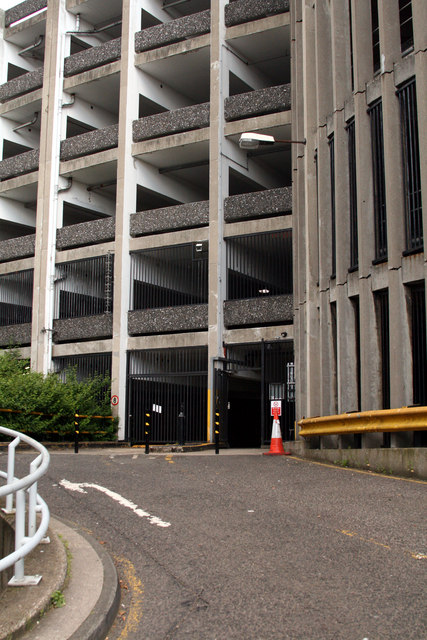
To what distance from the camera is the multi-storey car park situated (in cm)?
1356

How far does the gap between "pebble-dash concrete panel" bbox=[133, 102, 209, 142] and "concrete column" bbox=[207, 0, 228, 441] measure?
2.12ft

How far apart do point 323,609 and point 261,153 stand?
25166mm

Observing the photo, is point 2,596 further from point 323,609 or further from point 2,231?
point 2,231

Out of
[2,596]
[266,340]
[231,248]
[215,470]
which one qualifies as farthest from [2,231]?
[2,596]

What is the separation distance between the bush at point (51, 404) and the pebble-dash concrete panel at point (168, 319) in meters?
2.57

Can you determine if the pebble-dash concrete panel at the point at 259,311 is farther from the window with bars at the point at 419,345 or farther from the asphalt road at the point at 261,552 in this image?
the asphalt road at the point at 261,552

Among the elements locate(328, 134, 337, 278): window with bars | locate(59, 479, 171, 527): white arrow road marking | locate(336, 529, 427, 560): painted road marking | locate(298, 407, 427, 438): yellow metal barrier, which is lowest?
locate(336, 529, 427, 560): painted road marking

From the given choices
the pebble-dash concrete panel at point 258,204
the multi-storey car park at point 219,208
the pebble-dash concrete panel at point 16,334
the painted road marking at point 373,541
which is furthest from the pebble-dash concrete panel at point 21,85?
the painted road marking at point 373,541

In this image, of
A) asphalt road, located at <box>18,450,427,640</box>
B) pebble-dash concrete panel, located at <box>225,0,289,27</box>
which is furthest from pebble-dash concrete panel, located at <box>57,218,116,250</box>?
asphalt road, located at <box>18,450,427,640</box>

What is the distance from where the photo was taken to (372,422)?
12.4 m

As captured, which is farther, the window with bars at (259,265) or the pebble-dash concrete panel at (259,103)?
the pebble-dash concrete panel at (259,103)

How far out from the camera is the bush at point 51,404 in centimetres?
2175

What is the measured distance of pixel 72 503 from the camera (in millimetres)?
9086

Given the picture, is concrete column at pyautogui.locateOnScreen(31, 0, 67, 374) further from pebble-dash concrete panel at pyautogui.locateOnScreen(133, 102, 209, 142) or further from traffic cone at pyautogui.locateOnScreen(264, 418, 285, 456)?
traffic cone at pyautogui.locateOnScreen(264, 418, 285, 456)
